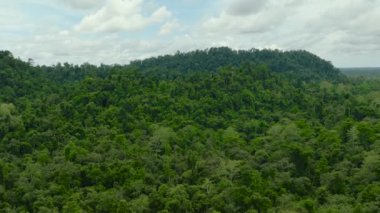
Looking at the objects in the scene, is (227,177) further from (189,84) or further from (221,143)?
(189,84)

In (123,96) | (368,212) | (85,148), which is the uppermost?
(123,96)

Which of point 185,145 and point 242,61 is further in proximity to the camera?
point 242,61

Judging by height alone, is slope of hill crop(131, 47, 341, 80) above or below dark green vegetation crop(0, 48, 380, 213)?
above

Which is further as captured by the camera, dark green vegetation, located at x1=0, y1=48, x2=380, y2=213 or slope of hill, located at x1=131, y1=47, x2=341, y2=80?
slope of hill, located at x1=131, y1=47, x2=341, y2=80

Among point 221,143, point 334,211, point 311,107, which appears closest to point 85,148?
point 221,143

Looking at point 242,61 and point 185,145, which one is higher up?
point 242,61

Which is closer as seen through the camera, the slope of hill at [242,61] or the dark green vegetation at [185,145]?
the dark green vegetation at [185,145]

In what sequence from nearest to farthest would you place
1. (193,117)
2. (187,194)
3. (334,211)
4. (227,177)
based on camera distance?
(334,211) → (187,194) → (227,177) → (193,117)

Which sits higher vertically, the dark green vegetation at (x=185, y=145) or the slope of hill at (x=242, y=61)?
the slope of hill at (x=242, y=61)
